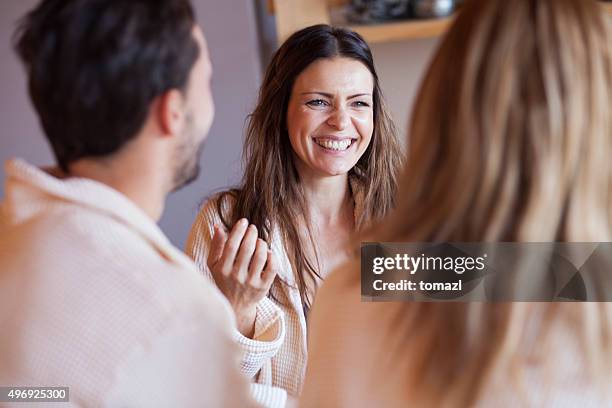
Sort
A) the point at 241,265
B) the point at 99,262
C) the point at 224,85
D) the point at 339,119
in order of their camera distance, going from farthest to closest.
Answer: the point at 224,85 → the point at 339,119 → the point at 241,265 → the point at 99,262

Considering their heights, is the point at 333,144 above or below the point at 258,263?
above

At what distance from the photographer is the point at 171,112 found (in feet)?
2.01

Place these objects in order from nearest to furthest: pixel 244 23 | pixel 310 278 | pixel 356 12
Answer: pixel 310 278, pixel 356 12, pixel 244 23

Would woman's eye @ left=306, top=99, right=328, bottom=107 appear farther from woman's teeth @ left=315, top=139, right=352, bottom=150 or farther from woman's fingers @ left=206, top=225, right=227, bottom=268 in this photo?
woman's fingers @ left=206, top=225, right=227, bottom=268

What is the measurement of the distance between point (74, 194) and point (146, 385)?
157mm

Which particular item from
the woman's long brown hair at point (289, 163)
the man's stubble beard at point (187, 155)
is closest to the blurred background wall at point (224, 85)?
the woman's long brown hair at point (289, 163)

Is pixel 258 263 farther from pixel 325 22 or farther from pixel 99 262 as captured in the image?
pixel 325 22

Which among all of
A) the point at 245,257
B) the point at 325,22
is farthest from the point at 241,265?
the point at 325,22

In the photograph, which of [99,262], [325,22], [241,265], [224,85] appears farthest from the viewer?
[224,85]

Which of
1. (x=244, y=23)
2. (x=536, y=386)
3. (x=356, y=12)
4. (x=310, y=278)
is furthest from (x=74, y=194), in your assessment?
(x=244, y=23)

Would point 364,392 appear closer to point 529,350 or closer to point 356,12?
point 529,350

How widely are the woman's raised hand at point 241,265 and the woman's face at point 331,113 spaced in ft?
0.75

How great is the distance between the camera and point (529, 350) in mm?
594

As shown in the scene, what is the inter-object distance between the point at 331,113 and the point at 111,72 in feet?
1.73
